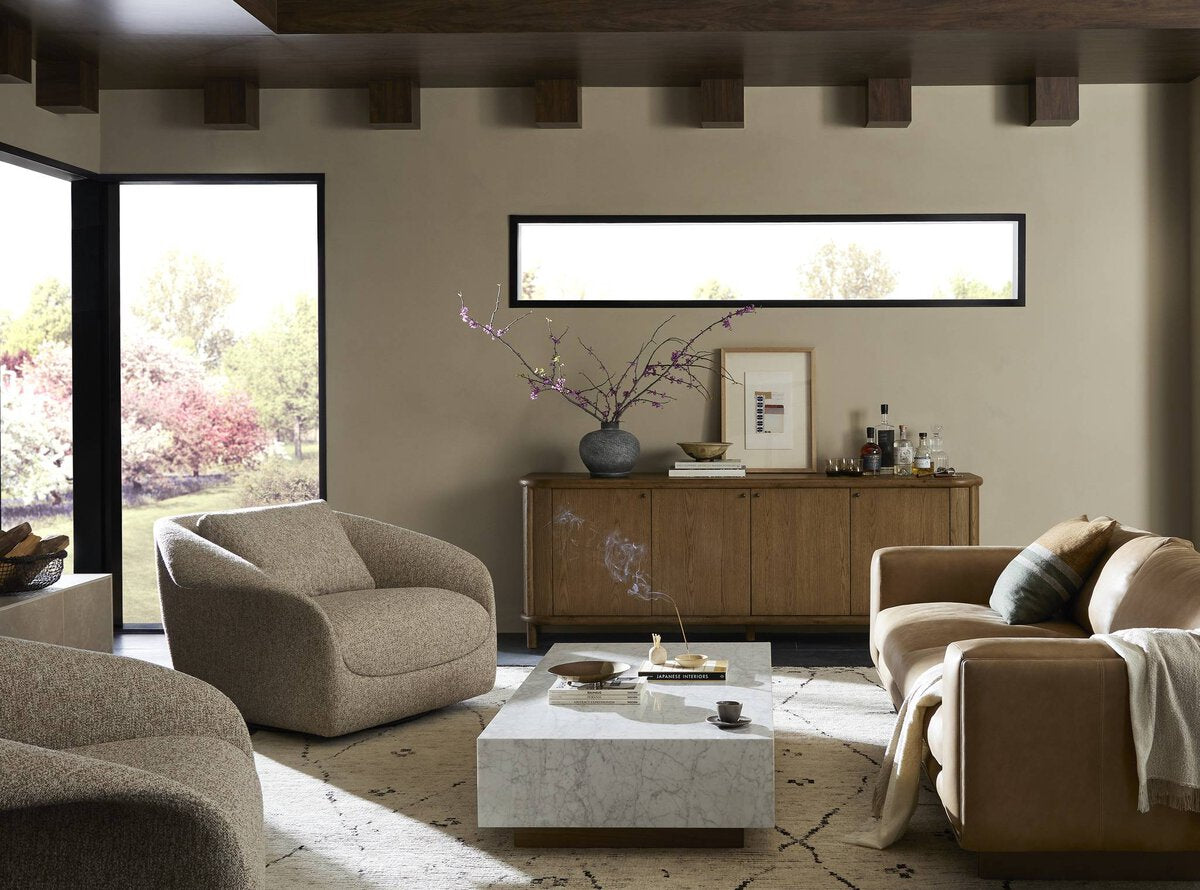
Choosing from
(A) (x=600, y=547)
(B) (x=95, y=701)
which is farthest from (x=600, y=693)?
(A) (x=600, y=547)

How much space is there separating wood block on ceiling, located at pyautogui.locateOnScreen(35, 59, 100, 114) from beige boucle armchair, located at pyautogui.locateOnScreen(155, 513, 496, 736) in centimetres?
221

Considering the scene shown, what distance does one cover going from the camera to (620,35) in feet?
15.1

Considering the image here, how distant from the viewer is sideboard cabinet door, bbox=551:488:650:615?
5086 millimetres

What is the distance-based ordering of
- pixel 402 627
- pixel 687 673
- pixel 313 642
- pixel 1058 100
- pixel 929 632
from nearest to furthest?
pixel 687 673 < pixel 929 632 < pixel 313 642 < pixel 402 627 < pixel 1058 100

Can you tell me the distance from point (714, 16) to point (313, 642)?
293 cm

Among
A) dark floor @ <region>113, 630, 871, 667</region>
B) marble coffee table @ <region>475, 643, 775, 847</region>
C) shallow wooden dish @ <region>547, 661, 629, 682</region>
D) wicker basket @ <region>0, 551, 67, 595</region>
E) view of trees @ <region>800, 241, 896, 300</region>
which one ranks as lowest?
dark floor @ <region>113, 630, 871, 667</region>

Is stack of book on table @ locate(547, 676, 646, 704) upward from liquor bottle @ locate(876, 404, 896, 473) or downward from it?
downward

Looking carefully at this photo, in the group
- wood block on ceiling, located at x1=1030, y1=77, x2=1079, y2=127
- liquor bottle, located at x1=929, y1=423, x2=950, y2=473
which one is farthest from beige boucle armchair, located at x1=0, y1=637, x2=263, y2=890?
wood block on ceiling, located at x1=1030, y1=77, x2=1079, y2=127

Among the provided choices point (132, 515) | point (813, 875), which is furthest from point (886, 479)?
point (132, 515)

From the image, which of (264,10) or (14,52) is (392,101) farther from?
(14,52)

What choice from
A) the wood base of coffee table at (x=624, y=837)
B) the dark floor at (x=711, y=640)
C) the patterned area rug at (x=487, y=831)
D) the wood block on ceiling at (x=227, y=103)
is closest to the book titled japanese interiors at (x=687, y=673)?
the patterned area rug at (x=487, y=831)

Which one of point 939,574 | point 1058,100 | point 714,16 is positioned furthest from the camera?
point 1058,100

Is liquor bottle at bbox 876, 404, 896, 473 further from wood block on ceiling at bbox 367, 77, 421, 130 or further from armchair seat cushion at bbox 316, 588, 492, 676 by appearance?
wood block on ceiling at bbox 367, 77, 421, 130

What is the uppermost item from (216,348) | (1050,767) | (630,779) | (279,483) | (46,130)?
(46,130)
